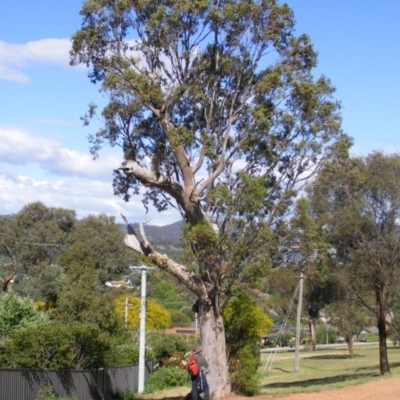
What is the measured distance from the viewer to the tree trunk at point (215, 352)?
23.2 m

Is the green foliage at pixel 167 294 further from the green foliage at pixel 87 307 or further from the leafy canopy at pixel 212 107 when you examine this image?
the leafy canopy at pixel 212 107

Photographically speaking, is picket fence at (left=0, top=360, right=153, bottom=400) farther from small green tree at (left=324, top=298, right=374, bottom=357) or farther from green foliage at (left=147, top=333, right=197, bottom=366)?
small green tree at (left=324, top=298, right=374, bottom=357)

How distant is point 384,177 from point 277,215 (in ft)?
40.4

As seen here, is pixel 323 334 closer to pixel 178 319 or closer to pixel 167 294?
pixel 167 294

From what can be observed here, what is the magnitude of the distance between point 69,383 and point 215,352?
5375 millimetres

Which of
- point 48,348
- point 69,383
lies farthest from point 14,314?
point 69,383

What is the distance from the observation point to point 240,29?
79.5 ft

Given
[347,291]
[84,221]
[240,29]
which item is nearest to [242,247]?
[240,29]

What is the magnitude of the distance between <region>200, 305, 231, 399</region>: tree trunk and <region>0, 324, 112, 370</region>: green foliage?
530 centimetres

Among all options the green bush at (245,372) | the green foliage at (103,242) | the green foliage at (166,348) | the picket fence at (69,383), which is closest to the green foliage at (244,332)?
the green bush at (245,372)

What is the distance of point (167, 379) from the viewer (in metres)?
35.6

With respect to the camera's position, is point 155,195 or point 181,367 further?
point 181,367

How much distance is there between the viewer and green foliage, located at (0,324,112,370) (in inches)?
993

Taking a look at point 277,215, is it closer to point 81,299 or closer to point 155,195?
point 155,195
